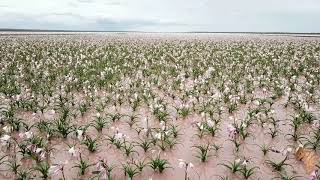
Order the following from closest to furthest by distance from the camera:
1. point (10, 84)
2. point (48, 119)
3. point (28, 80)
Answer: point (48, 119)
point (10, 84)
point (28, 80)

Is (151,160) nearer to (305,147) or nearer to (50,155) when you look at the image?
(50,155)

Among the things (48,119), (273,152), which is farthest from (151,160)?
(48,119)

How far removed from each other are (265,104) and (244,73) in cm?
629

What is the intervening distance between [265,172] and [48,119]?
6.56 meters

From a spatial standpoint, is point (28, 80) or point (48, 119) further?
point (28, 80)

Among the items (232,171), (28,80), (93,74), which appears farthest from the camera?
(93,74)

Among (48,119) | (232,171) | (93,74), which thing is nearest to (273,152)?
(232,171)

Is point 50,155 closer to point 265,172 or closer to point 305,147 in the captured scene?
point 265,172

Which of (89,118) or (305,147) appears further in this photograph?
(89,118)

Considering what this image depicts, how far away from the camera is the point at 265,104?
12.6 meters

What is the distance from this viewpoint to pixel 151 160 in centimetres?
780

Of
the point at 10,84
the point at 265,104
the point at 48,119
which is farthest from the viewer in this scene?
the point at 10,84

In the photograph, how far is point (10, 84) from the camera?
1511 centimetres

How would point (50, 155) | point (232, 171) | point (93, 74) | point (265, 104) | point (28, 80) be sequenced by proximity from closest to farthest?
point (232, 171), point (50, 155), point (265, 104), point (28, 80), point (93, 74)
